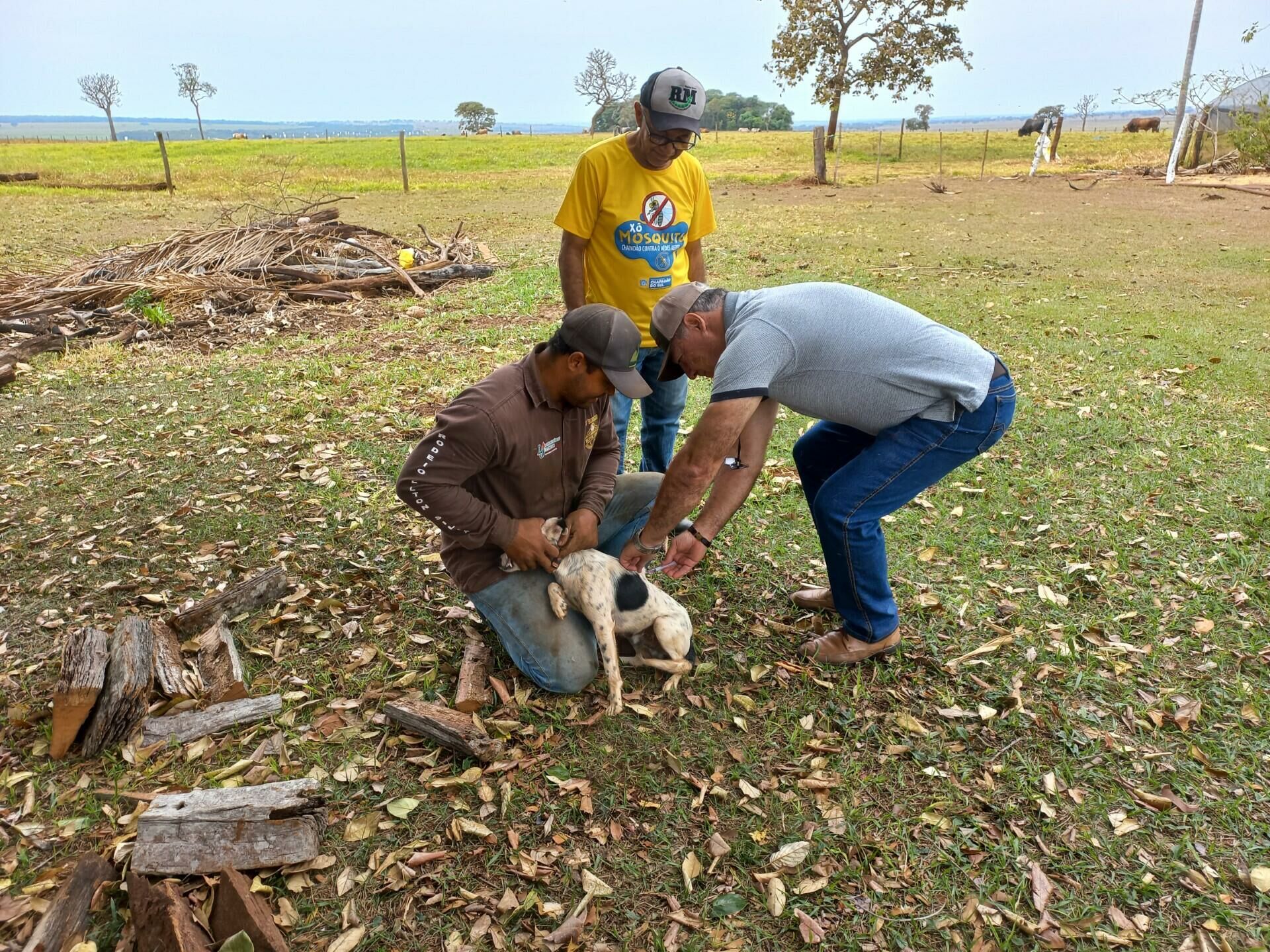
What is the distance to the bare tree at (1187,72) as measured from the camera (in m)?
23.2

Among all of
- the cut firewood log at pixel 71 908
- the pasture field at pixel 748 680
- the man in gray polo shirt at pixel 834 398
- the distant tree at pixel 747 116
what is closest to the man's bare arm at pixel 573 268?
the man in gray polo shirt at pixel 834 398

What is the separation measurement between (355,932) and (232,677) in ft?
4.28

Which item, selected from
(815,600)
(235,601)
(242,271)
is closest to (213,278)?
(242,271)

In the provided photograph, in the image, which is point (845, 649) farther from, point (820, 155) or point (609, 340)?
point (820, 155)

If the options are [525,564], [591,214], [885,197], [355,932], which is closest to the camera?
[355,932]

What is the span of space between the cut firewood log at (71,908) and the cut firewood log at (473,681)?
124cm

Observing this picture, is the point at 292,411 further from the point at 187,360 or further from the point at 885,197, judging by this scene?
the point at 885,197

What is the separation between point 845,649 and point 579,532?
128 centimetres

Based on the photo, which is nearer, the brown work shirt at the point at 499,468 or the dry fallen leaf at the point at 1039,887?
the dry fallen leaf at the point at 1039,887

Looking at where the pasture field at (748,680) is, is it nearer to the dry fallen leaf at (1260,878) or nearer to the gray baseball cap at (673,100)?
the dry fallen leaf at (1260,878)

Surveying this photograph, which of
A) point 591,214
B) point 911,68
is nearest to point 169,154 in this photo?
point 911,68

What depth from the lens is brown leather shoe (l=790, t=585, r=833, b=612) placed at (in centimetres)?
398

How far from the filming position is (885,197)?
20672 mm

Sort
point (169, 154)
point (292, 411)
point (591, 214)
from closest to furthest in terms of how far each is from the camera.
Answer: point (591, 214) → point (292, 411) → point (169, 154)
